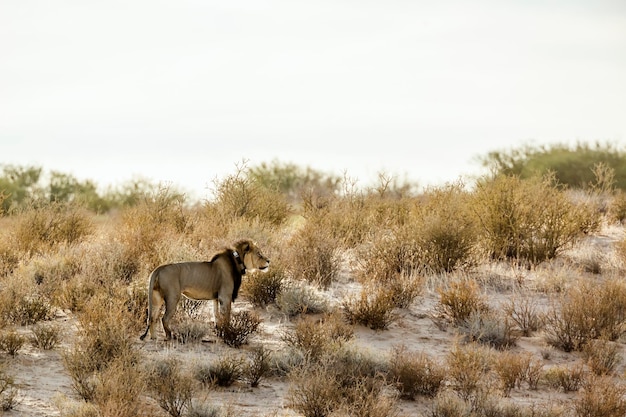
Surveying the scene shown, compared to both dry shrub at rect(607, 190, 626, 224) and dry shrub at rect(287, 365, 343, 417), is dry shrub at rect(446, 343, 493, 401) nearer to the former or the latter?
dry shrub at rect(287, 365, 343, 417)

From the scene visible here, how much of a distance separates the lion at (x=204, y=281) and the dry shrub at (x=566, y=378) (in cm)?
365

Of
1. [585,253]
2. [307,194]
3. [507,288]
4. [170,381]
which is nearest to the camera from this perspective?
[170,381]

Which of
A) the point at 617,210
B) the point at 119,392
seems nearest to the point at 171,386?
the point at 119,392

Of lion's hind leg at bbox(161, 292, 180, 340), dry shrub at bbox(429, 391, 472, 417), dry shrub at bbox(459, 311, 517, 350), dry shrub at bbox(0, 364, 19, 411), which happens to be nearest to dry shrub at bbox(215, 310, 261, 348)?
lion's hind leg at bbox(161, 292, 180, 340)

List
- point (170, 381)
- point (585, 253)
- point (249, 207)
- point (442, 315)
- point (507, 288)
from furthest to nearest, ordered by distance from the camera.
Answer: point (249, 207)
point (585, 253)
point (507, 288)
point (442, 315)
point (170, 381)

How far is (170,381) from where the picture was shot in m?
9.87

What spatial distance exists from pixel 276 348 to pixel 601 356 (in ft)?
12.9

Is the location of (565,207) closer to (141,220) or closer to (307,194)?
(307,194)

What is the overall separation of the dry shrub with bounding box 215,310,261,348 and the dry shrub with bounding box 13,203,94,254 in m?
6.41

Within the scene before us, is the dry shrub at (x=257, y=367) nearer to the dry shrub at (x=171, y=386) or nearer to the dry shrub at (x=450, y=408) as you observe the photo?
the dry shrub at (x=171, y=386)

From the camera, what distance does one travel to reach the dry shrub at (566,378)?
11211 millimetres

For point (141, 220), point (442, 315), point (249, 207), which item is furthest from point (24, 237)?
point (442, 315)

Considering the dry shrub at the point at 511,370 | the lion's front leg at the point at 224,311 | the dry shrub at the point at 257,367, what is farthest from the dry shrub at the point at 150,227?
the dry shrub at the point at 511,370

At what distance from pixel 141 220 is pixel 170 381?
Answer: 9348 mm
